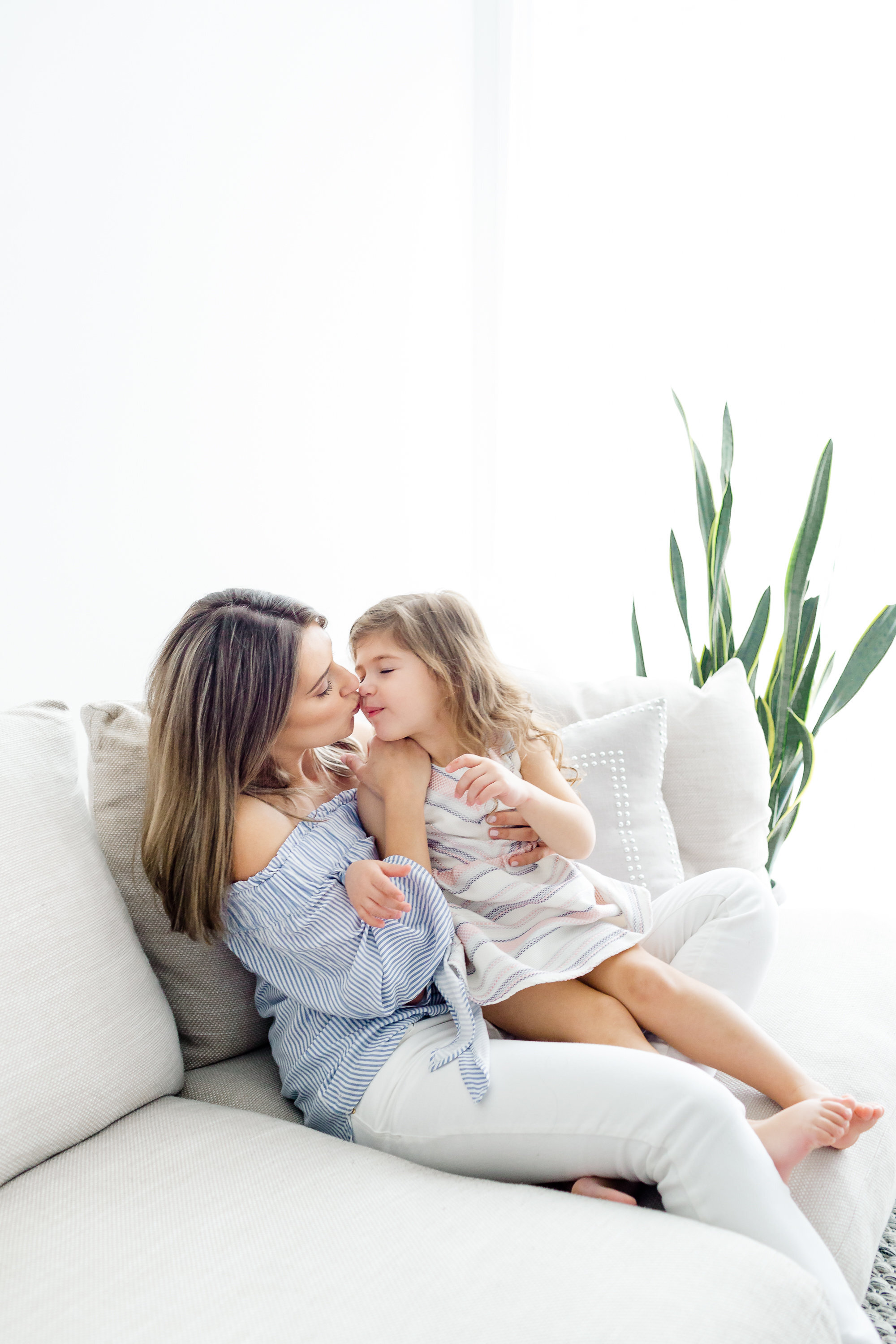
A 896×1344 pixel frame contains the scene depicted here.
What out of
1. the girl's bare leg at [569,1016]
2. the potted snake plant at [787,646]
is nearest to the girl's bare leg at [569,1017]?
the girl's bare leg at [569,1016]

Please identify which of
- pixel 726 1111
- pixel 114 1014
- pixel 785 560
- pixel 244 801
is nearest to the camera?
pixel 726 1111

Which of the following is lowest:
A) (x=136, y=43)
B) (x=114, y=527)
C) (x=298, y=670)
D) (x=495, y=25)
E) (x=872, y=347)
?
(x=298, y=670)

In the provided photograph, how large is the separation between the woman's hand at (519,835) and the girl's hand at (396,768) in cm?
11

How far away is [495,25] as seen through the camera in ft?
8.37

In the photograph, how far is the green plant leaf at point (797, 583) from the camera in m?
1.84

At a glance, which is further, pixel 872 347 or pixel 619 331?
pixel 619 331

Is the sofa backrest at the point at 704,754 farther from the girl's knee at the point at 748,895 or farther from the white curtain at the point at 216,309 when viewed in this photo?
the white curtain at the point at 216,309

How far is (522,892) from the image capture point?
1.18 meters

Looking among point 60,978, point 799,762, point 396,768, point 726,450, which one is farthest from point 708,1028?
point 726,450

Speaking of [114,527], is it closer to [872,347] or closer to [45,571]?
[45,571]

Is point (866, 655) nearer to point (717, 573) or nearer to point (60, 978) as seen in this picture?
point (717, 573)

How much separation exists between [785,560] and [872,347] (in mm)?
Result: 560

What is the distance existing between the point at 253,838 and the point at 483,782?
28 cm

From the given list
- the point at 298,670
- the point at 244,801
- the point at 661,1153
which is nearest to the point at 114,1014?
the point at 244,801
